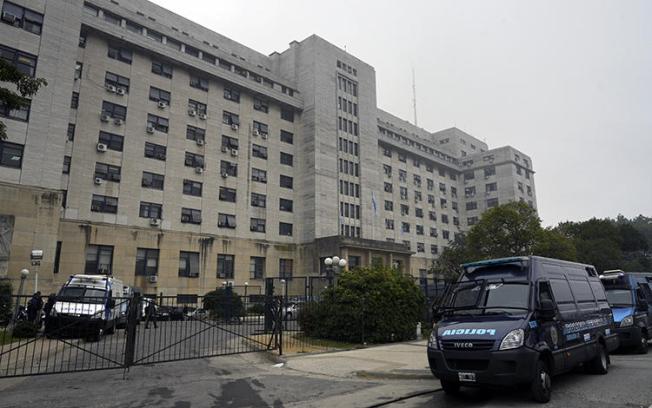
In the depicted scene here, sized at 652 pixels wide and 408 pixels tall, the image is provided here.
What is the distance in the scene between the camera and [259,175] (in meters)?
48.3

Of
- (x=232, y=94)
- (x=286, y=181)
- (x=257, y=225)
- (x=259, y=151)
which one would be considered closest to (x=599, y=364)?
(x=257, y=225)

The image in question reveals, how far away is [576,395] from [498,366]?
2.12 metres

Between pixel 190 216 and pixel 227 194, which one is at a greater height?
pixel 227 194

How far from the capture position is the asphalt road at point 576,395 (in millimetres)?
6922

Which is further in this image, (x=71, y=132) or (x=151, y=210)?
(x=151, y=210)

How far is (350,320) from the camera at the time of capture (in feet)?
53.1

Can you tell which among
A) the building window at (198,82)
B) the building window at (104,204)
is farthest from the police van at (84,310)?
the building window at (198,82)

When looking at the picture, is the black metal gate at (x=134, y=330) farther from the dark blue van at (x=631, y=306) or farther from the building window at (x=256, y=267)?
the building window at (x=256, y=267)

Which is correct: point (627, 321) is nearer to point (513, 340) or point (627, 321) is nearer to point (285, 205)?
point (513, 340)

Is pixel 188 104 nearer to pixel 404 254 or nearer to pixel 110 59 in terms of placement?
pixel 110 59

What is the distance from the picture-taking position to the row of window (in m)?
35.5

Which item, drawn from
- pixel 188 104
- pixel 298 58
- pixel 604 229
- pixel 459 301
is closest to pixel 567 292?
pixel 459 301

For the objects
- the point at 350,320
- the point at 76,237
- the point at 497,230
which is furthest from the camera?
the point at 497,230

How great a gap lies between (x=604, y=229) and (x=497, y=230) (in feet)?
82.6
